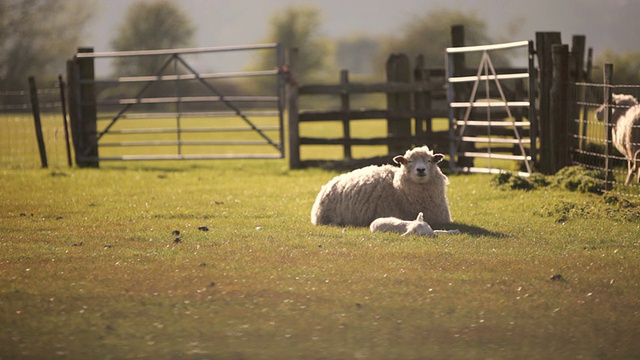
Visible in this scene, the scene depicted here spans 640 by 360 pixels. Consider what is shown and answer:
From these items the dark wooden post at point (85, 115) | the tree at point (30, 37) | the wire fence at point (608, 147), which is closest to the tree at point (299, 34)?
the tree at point (30, 37)

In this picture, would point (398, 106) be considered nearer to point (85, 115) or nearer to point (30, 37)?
point (85, 115)

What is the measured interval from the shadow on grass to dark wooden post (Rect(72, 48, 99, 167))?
12.3 metres

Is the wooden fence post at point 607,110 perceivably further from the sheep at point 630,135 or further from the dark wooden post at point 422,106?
the dark wooden post at point 422,106

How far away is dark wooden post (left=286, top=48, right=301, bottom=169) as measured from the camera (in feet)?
61.9

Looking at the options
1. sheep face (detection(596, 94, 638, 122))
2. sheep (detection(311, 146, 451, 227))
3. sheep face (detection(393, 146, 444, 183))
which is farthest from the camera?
sheep face (detection(596, 94, 638, 122))

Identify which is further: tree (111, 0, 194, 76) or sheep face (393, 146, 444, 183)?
tree (111, 0, 194, 76)

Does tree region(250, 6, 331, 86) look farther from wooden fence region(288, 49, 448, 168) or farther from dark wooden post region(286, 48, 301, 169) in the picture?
dark wooden post region(286, 48, 301, 169)

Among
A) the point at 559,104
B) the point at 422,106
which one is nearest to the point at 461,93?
the point at 422,106

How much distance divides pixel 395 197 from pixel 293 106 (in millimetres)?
8363

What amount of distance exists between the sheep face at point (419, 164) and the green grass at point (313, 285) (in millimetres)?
862

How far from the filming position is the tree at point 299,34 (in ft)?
367

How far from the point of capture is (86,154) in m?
21.2

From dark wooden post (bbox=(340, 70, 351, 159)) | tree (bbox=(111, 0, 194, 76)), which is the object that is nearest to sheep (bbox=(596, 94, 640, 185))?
dark wooden post (bbox=(340, 70, 351, 159))

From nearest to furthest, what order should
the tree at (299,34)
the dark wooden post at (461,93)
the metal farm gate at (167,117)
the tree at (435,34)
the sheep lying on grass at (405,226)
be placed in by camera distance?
the sheep lying on grass at (405,226) → the dark wooden post at (461,93) → the metal farm gate at (167,117) → the tree at (435,34) → the tree at (299,34)
